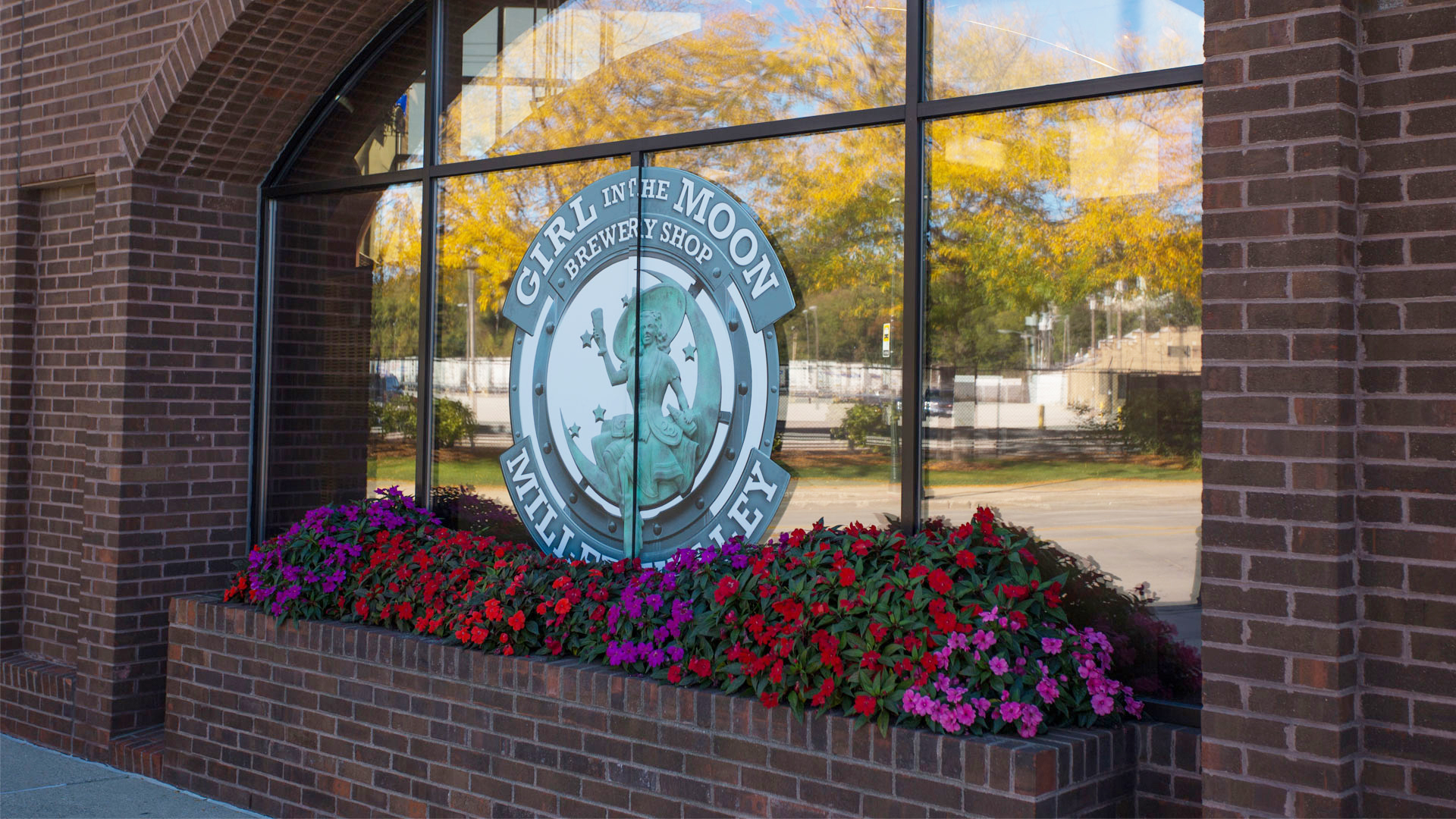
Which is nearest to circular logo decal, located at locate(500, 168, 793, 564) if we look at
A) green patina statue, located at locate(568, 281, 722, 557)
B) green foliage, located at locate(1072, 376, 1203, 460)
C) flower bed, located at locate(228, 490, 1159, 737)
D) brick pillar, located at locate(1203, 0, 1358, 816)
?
green patina statue, located at locate(568, 281, 722, 557)

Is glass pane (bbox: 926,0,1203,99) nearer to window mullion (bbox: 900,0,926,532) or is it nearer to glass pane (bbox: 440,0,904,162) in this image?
window mullion (bbox: 900,0,926,532)

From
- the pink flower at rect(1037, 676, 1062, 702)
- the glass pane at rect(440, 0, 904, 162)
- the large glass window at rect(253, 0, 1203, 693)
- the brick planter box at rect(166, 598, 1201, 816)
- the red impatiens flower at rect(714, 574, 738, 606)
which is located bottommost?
the brick planter box at rect(166, 598, 1201, 816)

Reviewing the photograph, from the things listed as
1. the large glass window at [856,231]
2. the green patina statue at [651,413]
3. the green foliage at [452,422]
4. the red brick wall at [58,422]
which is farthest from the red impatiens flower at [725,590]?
the red brick wall at [58,422]

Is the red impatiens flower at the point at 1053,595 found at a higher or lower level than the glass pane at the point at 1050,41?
lower

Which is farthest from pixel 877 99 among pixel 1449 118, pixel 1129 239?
pixel 1449 118

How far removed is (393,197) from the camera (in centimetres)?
643

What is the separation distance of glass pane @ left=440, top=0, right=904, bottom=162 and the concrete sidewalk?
10.5 ft

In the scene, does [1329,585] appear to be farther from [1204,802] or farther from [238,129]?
[238,129]

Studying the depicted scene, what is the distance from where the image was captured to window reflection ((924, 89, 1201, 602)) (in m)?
4.08

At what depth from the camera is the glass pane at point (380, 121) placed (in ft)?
20.9

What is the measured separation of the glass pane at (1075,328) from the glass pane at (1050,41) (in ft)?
0.42

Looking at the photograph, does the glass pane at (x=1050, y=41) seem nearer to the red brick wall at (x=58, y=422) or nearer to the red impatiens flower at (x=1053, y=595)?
the red impatiens flower at (x=1053, y=595)

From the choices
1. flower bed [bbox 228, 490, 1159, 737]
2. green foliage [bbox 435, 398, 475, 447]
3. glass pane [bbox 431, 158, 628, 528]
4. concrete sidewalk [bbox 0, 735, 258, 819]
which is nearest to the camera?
flower bed [bbox 228, 490, 1159, 737]

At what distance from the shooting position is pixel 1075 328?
4.29m
